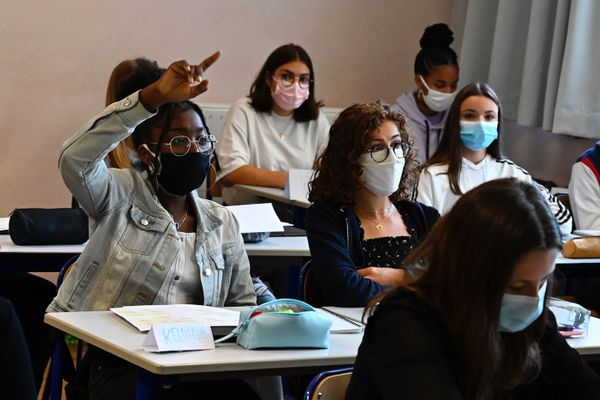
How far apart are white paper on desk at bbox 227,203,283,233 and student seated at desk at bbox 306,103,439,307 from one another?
1.51ft

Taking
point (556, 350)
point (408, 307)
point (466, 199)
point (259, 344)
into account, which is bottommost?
point (259, 344)

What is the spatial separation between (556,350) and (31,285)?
1967 mm

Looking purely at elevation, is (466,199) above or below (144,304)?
above

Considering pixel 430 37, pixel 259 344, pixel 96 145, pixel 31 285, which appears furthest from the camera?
pixel 430 37

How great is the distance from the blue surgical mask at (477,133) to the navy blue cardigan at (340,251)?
50.1 inches

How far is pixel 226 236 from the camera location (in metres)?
2.68

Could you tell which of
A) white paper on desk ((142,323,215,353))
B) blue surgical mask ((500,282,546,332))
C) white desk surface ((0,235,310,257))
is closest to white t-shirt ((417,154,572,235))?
white desk surface ((0,235,310,257))

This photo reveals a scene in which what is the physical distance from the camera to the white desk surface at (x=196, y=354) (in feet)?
6.49

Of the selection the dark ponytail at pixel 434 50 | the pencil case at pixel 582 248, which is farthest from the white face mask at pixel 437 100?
the pencil case at pixel 582 248

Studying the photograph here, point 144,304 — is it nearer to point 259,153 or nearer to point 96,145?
point 96,145

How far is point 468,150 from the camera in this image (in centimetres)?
422

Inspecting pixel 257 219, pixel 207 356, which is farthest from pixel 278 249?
pixel 207 356

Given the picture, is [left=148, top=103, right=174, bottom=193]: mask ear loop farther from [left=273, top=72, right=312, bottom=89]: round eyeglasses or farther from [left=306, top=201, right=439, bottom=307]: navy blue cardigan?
[left=273, top=72, right=312, bottom=89]: round eyeglasses

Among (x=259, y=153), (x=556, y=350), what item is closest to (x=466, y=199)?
(x=556, y=350)
